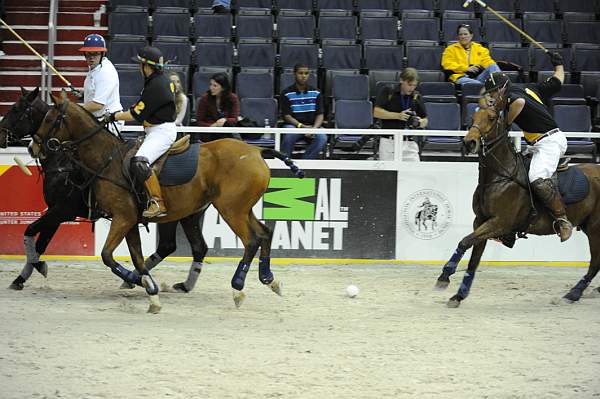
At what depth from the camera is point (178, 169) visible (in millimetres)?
10594

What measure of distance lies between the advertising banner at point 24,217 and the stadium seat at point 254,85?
140 inches

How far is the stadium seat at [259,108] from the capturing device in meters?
15.1

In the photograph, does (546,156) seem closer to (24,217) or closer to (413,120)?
(413,120)

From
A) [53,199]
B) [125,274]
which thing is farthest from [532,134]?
[53,199]

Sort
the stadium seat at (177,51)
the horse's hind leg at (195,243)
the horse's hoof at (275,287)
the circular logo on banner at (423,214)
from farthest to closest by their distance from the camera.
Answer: the stadium seat at (177,51)
the circular logo on banner at (423,214)
the horse's hind leg at (195,243)
the horse's hoof at (275,287)

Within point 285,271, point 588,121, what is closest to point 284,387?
point 285,271

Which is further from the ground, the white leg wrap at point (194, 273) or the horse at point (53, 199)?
the horse at point (53, 199)

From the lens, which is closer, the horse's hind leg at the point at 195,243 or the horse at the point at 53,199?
the horse at the point at 53,199

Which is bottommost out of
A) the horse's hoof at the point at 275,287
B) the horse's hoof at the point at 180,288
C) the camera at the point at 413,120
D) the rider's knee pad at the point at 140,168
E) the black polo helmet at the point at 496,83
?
the horse's hoof at the point at 180,288

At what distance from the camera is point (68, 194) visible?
1101 cm

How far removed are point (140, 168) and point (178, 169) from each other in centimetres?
48

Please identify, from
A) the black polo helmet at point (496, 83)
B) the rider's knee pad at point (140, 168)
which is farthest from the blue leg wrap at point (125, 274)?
the black polo helmet at point (496, 83)

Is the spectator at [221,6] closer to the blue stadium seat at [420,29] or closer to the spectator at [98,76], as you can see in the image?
the blue stadium seat at [420,29]

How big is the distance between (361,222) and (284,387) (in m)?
6.82
